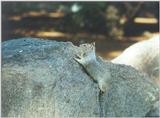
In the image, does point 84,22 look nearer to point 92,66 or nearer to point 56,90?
point 92,66

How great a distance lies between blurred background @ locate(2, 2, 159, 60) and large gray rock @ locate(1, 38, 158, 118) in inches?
269

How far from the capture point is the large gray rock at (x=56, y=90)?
3283 millimetres

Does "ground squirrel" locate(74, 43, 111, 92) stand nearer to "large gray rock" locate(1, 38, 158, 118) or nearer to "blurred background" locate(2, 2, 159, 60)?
"large gray rock" locate(1, 38, 158, 118)

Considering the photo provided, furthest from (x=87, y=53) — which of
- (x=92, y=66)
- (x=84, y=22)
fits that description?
(x=84, y=22)

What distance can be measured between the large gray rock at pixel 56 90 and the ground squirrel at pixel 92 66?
0.04m

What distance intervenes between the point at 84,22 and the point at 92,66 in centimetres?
822

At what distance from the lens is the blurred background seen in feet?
36.4

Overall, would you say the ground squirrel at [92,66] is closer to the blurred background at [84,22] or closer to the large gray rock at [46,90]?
the large gray rock at [46,90]

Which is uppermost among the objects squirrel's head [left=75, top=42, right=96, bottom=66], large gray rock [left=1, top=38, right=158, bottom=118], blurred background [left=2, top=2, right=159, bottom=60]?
squirrel's head [left=75, top=42, right=96, bottom=66]

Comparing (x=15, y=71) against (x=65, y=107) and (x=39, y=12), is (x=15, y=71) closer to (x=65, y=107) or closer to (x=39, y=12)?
(x=65, y=107)

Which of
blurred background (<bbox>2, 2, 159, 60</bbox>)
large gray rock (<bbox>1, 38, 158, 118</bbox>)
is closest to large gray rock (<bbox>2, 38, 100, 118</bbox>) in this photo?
large gray rock (<bbox>1, 38, 158, 118</bbox>)

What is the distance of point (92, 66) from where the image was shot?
3.47 m

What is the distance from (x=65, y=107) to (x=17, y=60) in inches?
20.1

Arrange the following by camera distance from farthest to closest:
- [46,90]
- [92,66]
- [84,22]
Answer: [84,22] < [92,66] < [46,90]
